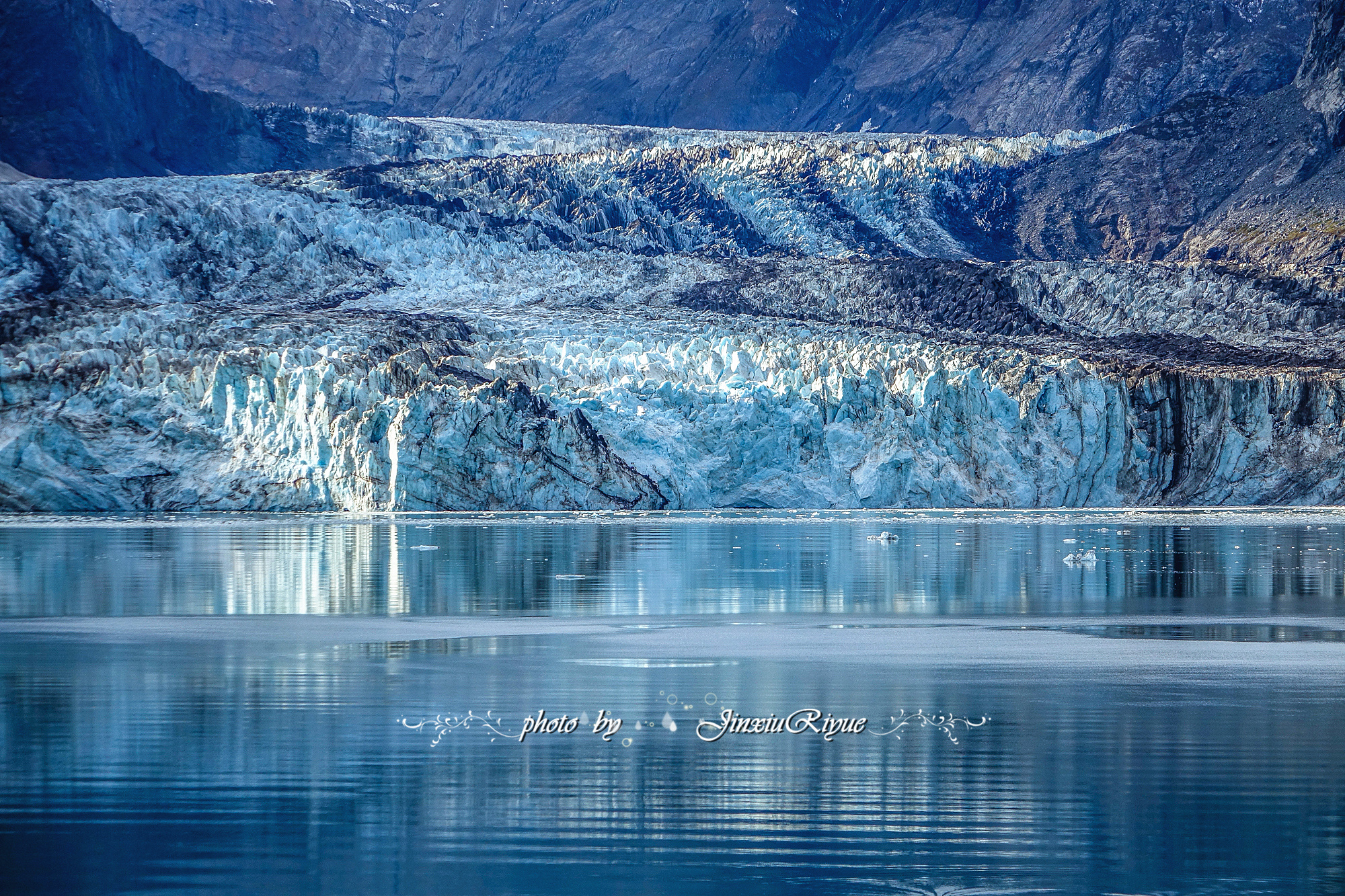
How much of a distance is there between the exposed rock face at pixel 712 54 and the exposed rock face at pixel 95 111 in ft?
230

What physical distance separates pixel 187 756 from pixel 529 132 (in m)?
87.4

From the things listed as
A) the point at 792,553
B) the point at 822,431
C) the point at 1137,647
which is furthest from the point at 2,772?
the point at 822,431

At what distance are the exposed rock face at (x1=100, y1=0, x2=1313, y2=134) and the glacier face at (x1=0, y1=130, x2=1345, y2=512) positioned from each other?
8919 centimetres

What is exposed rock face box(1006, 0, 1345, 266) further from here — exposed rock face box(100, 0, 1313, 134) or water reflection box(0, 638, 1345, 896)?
water reflection box(0, 638, 1345, 896)

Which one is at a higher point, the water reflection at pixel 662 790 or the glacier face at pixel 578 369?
the glacier face at pixel 578 369

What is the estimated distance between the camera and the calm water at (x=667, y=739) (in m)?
6.48

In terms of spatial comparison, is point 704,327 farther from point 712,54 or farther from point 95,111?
point 712,54

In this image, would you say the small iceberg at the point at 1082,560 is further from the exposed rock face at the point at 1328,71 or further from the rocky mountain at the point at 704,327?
the exposed rock face at the point at 1328,71

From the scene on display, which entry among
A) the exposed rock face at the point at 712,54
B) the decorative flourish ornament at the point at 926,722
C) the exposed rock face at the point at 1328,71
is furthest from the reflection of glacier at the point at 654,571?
the exposed rock face at the point at 712,54

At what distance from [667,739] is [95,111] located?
84.0 metres

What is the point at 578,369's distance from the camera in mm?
38031

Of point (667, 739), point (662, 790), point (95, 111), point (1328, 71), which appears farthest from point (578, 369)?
point (95, 111)

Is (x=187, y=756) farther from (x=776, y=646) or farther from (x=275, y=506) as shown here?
(x=275, y=506)

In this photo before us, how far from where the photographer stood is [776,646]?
12.5 metres
